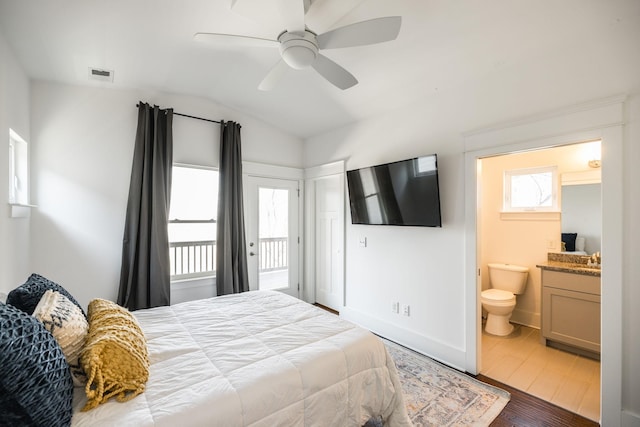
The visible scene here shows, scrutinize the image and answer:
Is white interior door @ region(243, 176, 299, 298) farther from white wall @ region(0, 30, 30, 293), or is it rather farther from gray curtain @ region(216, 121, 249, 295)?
white wall @ region(0, 30, 30, 293)

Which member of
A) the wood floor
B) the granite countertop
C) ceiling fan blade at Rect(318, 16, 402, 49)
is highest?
ceiling fan blade at Rect(318, 16, 402, 49)

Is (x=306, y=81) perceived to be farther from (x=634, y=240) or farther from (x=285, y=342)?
(x=634, y=240)

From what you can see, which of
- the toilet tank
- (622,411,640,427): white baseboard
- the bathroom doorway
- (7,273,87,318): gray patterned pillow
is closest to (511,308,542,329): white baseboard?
the bathroom doorway

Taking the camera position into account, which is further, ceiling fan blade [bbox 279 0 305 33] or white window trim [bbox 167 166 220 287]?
white window trim [bbox 167 166 220 287]

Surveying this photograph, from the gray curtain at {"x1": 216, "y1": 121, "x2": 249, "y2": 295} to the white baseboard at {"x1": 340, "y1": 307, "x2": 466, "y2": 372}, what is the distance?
1.53 metres

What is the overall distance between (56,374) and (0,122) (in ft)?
6.68

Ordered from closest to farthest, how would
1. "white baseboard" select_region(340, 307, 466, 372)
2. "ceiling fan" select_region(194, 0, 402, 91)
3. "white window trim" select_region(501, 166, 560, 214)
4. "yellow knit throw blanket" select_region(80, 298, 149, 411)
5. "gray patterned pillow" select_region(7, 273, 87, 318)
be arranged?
"yellow knit throw blanket" select_region(80, 298, 149, 411) < "gray patterned pillow" select_region(7, 273, 87, 318) < "ceiling fan" select_region(194, 0, 402, 91) < "white baseboard" select_region(340, 307, 466, 372) < "white window trim" select_region(501, 166, 560, 214)

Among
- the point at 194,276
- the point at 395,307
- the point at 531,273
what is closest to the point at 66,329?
the point at 194,276

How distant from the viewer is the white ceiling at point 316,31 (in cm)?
188

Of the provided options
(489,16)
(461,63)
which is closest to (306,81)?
(461,63)

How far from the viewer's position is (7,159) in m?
2.13

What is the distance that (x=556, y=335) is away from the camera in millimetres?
3021

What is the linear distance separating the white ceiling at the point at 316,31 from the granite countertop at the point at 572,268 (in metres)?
1.98

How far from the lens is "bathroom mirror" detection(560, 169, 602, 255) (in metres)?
3.05
